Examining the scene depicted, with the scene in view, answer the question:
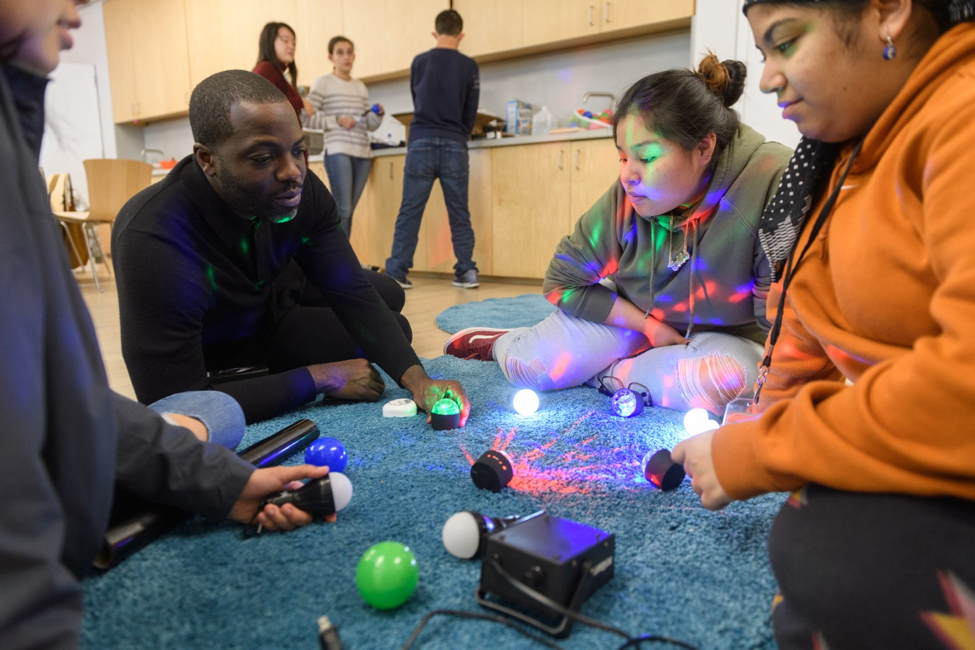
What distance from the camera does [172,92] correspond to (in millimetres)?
5953

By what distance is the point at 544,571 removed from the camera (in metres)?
0.66

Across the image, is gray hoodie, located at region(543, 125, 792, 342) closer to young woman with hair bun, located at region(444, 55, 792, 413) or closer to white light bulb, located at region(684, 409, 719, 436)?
young woman with hair bun, located at region(444, 55, 792, 413)

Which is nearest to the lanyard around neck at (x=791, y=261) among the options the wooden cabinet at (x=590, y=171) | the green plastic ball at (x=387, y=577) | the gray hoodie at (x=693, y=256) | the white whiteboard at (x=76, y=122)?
the gray hoodie at (x=693, y=256)

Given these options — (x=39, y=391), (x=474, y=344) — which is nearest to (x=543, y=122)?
(x=474, y=344)

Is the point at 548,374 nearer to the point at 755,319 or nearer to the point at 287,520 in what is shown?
the point at 755,319

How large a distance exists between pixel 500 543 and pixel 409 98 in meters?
4.60

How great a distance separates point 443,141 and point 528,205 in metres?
0.65

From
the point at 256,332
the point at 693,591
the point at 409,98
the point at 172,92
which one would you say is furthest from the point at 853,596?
the point at 172,92

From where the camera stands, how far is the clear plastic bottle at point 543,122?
407cm

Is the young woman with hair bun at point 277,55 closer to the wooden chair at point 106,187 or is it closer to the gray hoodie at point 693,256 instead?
the wooden chair at point 106,187

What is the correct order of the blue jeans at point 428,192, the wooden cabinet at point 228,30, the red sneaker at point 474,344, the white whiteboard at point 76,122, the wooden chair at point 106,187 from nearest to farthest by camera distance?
1. the red sneaker at point 474,344
2. the blue jeans at point 428,192
3. the wooden chair at point 106,187
4. the wooden cabinet at point 228,30
5. the white whiteboard at point 76,122

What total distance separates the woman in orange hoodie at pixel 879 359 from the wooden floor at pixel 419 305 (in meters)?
1.33

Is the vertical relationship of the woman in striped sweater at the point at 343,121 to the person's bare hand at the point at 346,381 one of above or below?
above

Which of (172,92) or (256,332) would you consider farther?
(172,92)
